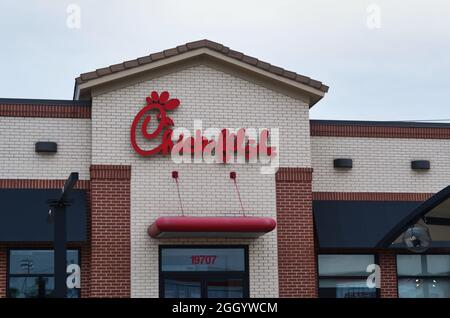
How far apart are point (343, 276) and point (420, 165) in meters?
3.70

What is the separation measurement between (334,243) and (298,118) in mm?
3235

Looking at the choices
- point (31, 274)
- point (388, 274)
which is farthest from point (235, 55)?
point (31, 274)

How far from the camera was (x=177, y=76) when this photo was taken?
18797 mm

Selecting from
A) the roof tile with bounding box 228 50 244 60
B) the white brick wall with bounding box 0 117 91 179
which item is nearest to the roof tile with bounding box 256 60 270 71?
the roof tile with bounding box 228 50 244 60

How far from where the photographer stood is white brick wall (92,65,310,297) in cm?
1794

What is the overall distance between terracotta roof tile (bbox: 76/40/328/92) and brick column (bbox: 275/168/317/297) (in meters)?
2.26

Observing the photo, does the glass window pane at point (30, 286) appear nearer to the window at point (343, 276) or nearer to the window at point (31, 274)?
the window at point (31, 274)

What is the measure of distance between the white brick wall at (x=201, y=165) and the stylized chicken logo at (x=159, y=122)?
0.19 m

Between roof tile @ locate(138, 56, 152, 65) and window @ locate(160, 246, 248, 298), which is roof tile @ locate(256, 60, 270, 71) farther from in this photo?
window @ locate(160, 246, 248, 298)

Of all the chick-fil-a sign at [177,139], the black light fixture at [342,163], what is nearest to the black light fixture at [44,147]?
the chick-fil-a sign at [177,139]

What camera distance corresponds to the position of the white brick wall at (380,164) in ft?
65.6

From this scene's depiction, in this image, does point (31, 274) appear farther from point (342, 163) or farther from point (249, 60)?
point (342, 163)

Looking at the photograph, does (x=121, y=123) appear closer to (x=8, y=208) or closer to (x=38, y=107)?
(x=38, y=107)
